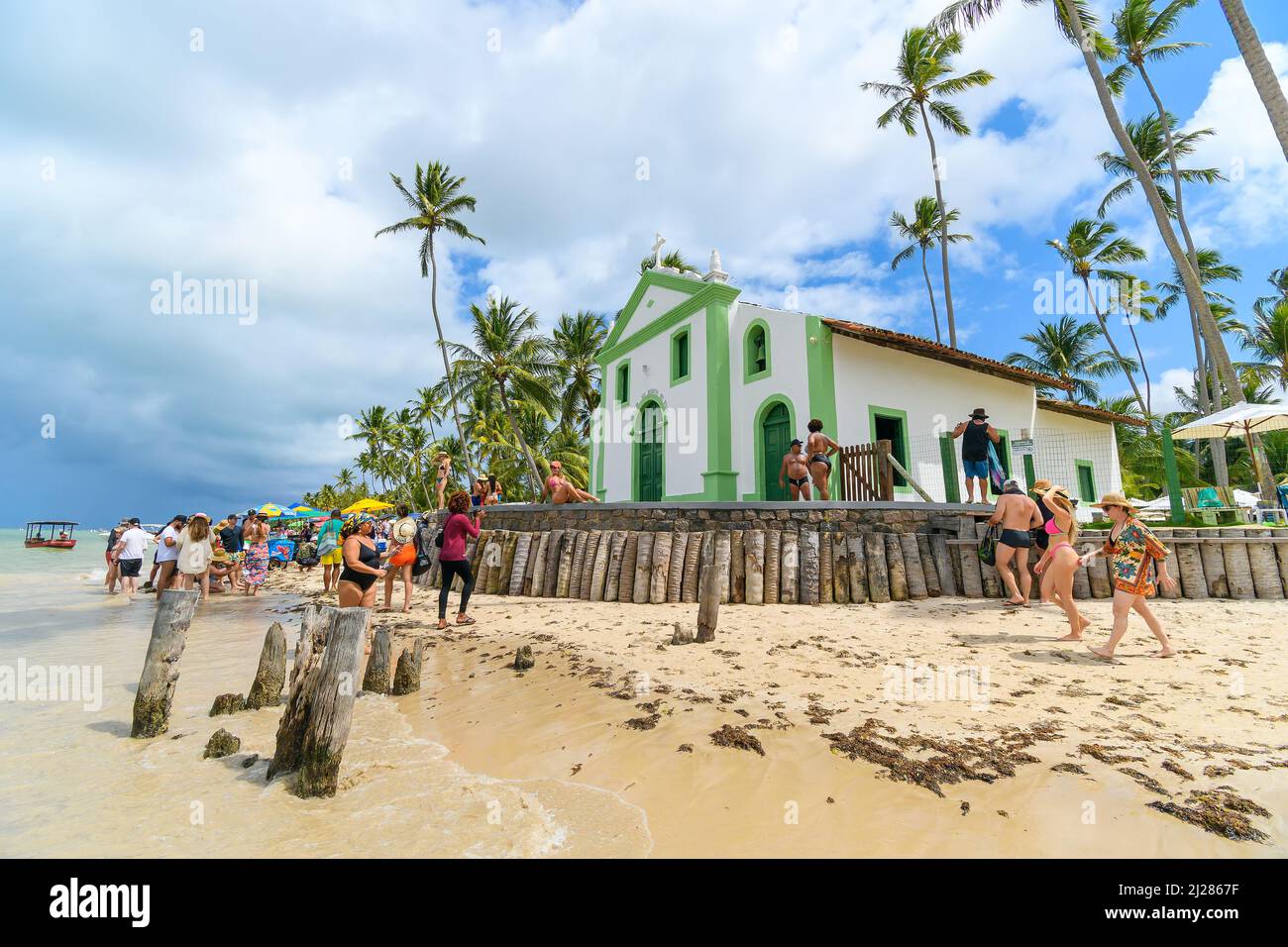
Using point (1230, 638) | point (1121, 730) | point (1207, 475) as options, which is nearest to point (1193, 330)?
point (1207, 475)

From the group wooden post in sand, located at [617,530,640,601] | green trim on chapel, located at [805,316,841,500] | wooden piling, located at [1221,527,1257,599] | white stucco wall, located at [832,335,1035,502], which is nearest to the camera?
wooden piling, located at [1221,527,1257,599]

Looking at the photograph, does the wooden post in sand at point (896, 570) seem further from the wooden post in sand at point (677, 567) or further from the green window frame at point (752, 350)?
the green window frame at point (752, 350)

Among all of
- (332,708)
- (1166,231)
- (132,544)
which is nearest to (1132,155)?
(1166,231)

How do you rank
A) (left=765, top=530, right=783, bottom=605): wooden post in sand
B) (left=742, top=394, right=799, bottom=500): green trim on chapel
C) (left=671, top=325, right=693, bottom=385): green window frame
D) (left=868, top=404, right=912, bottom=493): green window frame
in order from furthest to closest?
(left=671, top=325, right=693, bottom=385): green window frame
(left=742, top=394, right=799, bottom=500): green trim on chapel
(left=868, top=404, right=912, bottom=493): green window frame
(left=765, top=530, right=783, bottom=605): wooden post in sand

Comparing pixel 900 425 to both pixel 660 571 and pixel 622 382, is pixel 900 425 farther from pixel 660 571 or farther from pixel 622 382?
pixel 622 382

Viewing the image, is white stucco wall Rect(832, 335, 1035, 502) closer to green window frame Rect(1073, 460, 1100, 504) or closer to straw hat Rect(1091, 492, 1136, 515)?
green window frame Rect(1073, 460, 1100, 504)

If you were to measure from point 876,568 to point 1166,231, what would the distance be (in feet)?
37.2

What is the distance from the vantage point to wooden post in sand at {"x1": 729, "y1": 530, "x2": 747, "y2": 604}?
818cm

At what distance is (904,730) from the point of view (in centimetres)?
376

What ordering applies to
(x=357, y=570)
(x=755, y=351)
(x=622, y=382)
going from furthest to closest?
(x=622, y=382) → (x=755, y=351) → (x=357, y=570)

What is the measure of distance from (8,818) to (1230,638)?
32.8ft

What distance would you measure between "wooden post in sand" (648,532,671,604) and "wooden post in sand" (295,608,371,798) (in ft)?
17.0

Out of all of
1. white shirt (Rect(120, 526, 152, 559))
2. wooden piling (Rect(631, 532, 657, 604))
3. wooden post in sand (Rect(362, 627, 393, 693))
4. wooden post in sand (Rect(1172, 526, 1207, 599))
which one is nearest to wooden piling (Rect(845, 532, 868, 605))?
wooden piling (Rect(631, 532, 657, 604))
